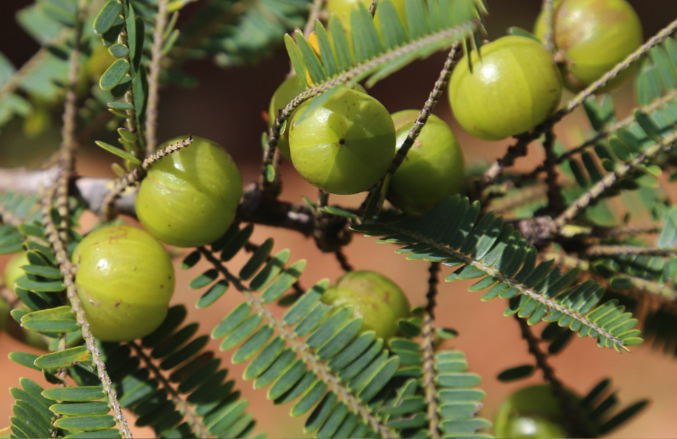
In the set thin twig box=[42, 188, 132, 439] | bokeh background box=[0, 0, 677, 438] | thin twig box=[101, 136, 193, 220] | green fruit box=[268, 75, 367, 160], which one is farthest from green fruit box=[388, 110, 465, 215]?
bokeh background box=[0, 0, 677, 438]

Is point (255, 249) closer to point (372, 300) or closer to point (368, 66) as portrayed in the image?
point (372, 300)

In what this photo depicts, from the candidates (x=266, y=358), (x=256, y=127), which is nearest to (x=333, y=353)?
(x=266, y=358)

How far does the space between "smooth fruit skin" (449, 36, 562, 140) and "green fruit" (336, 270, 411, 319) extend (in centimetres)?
23

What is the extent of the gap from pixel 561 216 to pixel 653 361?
214 cm

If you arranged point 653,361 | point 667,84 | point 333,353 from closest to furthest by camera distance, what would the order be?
point 333,353 → point 667,84 → point 653,361

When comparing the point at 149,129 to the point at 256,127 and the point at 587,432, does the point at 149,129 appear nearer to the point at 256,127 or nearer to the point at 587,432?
the point at 587,432

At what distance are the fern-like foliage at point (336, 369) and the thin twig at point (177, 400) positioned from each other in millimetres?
86

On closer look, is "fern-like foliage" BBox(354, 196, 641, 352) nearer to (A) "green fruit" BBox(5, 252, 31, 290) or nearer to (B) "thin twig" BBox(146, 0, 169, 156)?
(B) "thin twig" BBox(146, 0, 169, 156)

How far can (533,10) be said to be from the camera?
113 inches

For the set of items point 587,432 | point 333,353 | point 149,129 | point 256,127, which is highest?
point 256,127

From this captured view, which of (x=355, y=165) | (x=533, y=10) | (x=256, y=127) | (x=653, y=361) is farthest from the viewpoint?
(x=256, y=127)

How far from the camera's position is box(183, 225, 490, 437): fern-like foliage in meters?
0.58

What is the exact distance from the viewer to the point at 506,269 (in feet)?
1.72

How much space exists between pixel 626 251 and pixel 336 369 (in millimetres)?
411
